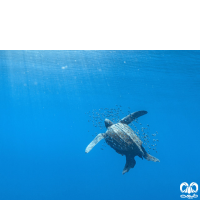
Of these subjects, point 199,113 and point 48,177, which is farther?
point 199,113

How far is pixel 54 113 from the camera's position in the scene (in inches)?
2525

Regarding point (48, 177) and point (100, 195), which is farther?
point (48, 177)

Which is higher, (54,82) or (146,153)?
(146,153)

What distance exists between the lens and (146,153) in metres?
7.52

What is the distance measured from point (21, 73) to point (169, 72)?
21.3 metres
